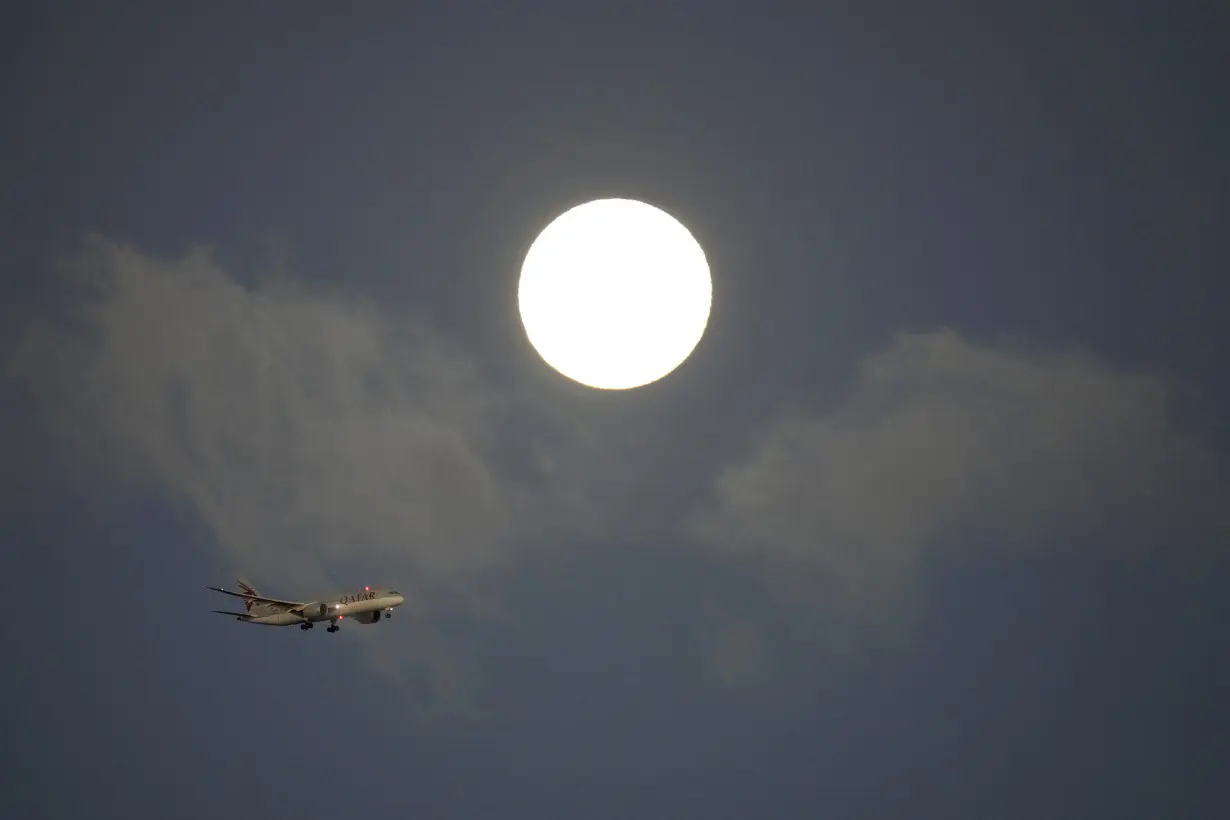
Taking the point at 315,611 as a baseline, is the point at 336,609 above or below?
above

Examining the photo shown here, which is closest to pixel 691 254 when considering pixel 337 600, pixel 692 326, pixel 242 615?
pixel 692 326

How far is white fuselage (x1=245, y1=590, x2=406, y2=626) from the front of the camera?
62.4 metres

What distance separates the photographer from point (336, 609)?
2457 inches

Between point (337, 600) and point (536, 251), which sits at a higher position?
point (536, 251)

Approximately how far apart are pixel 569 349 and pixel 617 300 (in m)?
3.36

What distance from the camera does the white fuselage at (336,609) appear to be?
6238cm

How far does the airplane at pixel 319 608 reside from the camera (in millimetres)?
62406

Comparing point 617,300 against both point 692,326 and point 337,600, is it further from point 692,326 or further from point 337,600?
point 337,600

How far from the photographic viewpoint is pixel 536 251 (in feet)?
170

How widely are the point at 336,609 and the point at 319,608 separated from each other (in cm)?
98

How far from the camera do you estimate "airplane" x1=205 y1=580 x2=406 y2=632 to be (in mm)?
62406

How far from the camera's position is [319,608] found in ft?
204

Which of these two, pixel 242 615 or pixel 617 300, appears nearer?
pixel 617 300

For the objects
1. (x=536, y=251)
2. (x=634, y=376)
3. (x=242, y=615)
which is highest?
(x=536, y=251)
